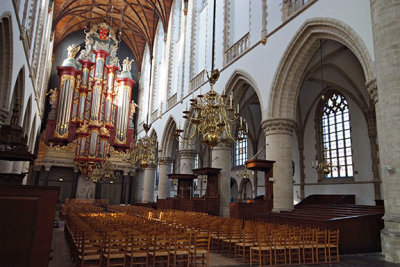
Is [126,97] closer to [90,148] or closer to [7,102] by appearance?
[90,148]

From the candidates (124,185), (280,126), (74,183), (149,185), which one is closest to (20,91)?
(280,126)

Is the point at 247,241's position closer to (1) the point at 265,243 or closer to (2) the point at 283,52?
(1) the point at 265,243

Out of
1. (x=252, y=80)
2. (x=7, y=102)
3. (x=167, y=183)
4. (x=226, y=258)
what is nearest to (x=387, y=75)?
(x=226, y=258)

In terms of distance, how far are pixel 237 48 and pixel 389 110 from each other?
9.54 metres

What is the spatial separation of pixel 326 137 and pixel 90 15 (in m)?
24.5

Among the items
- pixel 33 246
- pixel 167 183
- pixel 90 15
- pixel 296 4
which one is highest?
pixel 90 15

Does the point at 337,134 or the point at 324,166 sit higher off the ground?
the point at 337,134

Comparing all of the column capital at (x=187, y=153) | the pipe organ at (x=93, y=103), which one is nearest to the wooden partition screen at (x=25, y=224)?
the column capital at (x=187, y=153)

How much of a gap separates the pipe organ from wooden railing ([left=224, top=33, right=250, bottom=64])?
43.7ft

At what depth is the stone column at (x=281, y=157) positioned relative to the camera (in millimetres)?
11328

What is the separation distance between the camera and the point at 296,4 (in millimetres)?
11445

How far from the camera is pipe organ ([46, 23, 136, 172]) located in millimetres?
24453

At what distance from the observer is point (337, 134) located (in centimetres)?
1698

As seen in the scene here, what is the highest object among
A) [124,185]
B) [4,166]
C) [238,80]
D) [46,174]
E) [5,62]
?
[238,80]
